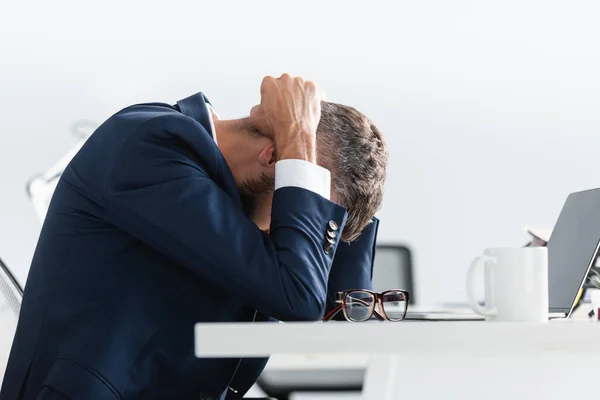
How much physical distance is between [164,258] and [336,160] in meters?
0.30

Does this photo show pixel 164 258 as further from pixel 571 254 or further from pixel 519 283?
pixel 571 254

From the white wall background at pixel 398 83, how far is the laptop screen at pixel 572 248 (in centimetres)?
273

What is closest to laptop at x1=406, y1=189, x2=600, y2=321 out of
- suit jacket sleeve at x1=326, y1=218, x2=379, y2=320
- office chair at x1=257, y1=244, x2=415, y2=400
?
suit jacket sleeve at x1=326, y1=218, x2=379, y2=320

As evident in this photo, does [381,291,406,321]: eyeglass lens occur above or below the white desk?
below

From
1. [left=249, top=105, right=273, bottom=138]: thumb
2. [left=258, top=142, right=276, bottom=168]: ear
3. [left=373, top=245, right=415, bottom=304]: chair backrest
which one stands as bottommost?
[left=373, top=245, right=415, bottom=304]: chair backrest

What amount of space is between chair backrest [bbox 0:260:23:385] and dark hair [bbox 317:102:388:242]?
536 mm

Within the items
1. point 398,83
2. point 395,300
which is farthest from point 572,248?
point 398,83

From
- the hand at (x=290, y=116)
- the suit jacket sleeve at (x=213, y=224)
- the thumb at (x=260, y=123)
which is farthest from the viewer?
the thumb at (x=260, y=123)

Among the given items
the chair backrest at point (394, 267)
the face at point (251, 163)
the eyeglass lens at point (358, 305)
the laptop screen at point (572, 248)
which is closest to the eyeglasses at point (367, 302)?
the eyeglass lens at point (358, 305)

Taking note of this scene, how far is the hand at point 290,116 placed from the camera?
121 cm

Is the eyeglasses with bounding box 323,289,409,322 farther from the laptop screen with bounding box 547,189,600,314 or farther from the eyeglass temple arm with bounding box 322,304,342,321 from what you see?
the laptop screen with bounding box 547,189,600,314

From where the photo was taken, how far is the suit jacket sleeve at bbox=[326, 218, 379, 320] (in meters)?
1.52

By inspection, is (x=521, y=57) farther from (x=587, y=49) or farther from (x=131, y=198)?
(x=131, y=198)

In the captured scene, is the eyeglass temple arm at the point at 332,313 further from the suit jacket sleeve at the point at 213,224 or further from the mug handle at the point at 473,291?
the mug handle at the point at 473,291
